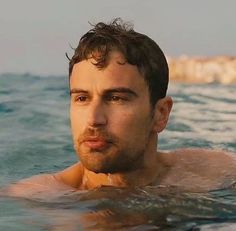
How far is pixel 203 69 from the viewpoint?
48.2 metres

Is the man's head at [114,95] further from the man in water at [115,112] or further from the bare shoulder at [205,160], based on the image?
the bare shoulder at [205,160]

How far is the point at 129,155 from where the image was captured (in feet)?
14.4

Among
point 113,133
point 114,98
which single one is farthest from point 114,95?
point 113,133

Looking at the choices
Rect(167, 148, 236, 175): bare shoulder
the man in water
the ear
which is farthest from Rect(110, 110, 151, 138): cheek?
Rect(167, 148, 236, 175): bare shoulder

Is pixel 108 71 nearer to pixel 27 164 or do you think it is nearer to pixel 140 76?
pixel 140 76

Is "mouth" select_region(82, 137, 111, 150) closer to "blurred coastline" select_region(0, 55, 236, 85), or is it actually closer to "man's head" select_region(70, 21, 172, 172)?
"man's head" select_region(70, 21, 172, 172)

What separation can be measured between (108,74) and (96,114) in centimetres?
28

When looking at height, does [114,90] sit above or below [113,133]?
above

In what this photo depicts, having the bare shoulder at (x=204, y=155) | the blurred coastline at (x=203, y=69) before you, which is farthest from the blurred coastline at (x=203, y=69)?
the bare shoulder at (x=204, y=155)

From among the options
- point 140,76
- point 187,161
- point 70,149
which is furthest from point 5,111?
point 140,76

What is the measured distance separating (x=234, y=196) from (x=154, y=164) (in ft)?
1.95

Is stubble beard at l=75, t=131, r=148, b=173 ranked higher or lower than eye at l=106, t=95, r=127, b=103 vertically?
lower

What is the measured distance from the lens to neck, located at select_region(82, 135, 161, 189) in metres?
4.62

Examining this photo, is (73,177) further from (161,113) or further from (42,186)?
(161,113)
